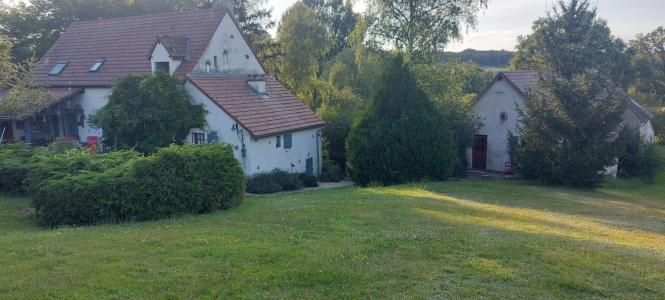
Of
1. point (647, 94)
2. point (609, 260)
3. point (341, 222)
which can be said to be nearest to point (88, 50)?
point (341, 222)

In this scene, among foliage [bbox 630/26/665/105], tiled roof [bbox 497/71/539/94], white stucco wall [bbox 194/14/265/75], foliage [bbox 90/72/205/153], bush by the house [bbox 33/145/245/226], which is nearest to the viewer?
bush by the house [bbox 33/145/245/226]

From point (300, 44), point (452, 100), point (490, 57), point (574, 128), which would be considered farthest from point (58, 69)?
point (490, 57)

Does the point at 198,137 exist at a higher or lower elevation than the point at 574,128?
lower

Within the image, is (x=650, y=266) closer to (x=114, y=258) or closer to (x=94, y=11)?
(x=114, y=258)

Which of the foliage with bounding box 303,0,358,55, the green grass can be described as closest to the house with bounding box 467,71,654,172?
the green grass

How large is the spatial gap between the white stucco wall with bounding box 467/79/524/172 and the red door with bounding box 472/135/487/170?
239 mm

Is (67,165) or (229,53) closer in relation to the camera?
(67,165)

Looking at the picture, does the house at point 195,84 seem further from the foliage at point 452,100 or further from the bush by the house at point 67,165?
the bush by the house at point 67,165

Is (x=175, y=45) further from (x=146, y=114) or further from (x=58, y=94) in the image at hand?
(x=58, y=94)

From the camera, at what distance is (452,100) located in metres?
31.8

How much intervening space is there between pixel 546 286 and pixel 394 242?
2.90m

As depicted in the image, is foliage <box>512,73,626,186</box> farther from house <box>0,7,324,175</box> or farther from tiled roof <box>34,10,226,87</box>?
tiled roof <box>34,10,226,87</box>

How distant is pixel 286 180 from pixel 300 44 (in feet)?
46.9

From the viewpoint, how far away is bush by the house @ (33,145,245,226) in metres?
13.3
